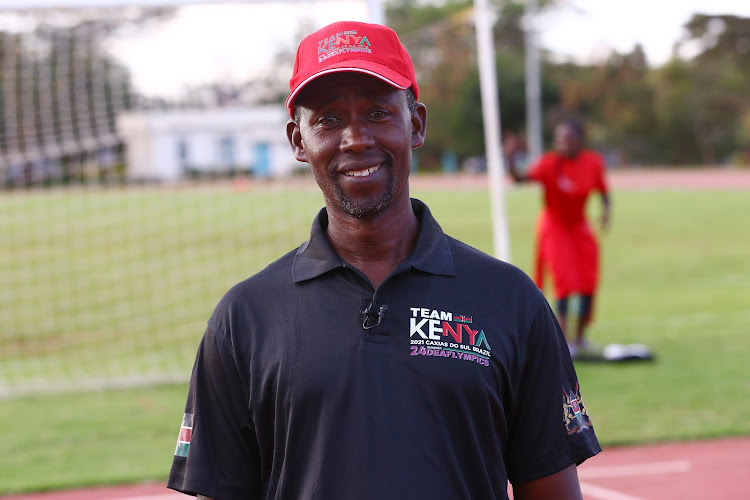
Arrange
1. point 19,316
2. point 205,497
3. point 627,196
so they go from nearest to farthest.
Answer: point 205,497 → point 19,316 → point 627,196

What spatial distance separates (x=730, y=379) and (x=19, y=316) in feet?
30.7

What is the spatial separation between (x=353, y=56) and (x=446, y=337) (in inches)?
23.0

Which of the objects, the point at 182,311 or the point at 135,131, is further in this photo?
the point at 182,311

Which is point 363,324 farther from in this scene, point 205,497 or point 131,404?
point 131,404

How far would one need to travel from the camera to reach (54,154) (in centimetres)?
930

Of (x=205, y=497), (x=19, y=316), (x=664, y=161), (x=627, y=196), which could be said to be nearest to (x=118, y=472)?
(x=205, y=497)

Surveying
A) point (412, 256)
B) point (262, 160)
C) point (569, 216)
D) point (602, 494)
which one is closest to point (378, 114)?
point (412, 256)

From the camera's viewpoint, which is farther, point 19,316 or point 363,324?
point 19,316

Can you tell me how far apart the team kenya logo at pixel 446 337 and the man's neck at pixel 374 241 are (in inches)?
6.2

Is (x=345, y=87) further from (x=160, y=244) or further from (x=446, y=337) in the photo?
(x=160, y=244)

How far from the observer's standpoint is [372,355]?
1.80 metres

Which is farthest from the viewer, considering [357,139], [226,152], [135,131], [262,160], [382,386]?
[226,152]

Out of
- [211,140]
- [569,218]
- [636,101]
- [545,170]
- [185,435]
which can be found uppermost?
[636,101]

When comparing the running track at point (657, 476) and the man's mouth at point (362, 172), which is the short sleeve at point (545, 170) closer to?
the running track at point (657, 476)
